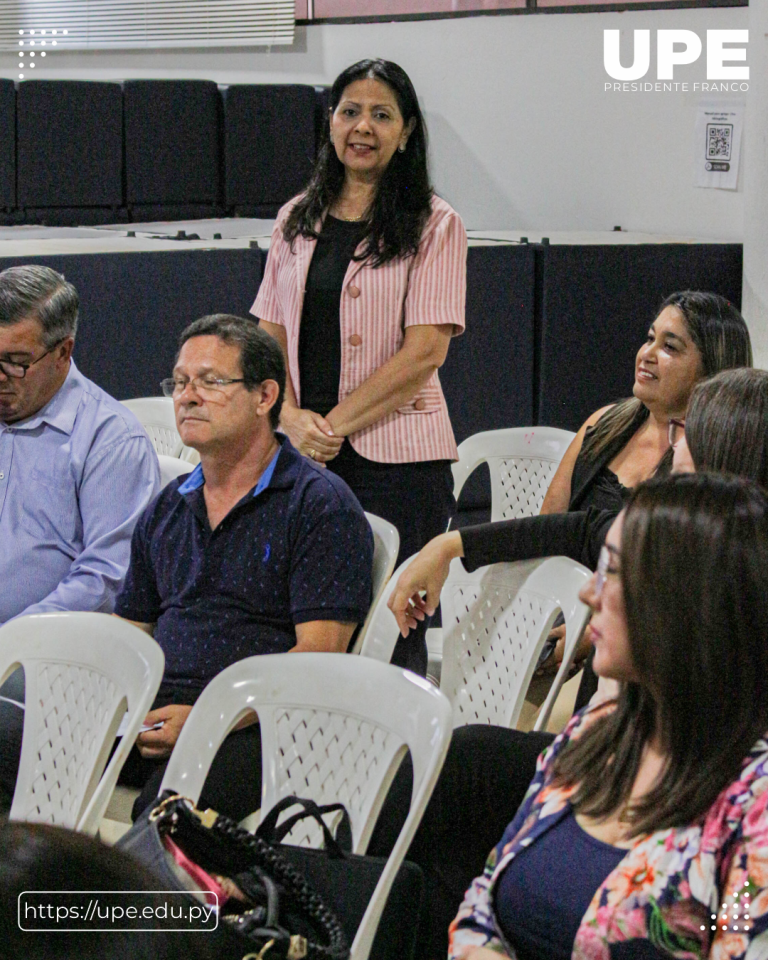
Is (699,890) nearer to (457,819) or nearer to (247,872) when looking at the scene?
(247,872)

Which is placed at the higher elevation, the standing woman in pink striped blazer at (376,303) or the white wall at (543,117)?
the white wall at (543,117)

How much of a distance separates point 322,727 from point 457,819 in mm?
245

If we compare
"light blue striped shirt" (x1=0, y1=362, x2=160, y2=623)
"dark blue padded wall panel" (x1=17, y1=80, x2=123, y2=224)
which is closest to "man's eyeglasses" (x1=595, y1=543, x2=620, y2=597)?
"light blue striped shirt" (x1=0, y1=362, x2=160, y2=623)

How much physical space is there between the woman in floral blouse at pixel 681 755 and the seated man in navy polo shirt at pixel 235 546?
33.1 inches

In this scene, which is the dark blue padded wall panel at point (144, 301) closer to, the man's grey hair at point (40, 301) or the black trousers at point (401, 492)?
the man's grey hair at point (40, 301)

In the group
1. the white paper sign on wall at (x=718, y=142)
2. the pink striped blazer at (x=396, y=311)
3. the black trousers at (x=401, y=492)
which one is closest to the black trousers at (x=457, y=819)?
the black trousers at (x=401, y=492)

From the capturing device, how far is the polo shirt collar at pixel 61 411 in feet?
7.98

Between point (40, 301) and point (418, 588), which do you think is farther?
point (40, 301)

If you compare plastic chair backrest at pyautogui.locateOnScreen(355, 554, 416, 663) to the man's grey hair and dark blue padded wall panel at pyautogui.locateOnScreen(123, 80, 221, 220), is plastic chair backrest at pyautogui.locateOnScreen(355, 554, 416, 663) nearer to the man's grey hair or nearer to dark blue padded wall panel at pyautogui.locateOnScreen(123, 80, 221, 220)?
the man's grey hair

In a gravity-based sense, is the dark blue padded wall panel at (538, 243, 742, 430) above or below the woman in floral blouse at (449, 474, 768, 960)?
above

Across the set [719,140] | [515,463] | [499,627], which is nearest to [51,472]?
[499,627]

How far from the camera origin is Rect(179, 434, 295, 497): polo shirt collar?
2.12m

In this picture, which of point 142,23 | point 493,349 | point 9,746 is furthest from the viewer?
point 142,23

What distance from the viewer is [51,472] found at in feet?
7.90
